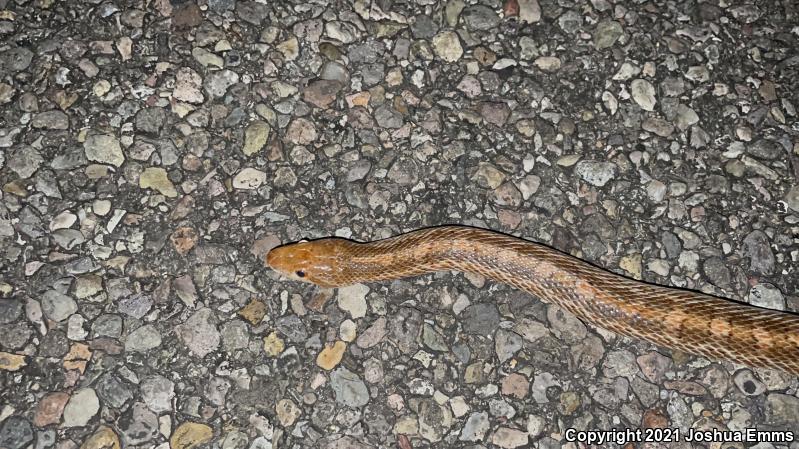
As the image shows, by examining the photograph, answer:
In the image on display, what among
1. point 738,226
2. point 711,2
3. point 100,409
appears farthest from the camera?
point 711,2

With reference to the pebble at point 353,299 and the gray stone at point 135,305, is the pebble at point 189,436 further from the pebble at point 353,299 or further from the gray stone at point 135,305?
the pebble at point 353,299

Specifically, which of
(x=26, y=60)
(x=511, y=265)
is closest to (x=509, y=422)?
(x=511, y=265)

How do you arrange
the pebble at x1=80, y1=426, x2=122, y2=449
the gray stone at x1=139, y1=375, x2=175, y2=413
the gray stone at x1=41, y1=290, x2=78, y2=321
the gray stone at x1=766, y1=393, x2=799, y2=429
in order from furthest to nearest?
1. the gray stone at x1=41, y1=290, x2=78, y2=321
2. the gray stone at x1=766, y1=393, x2=799, y2=429
3. the gray stone at x1=139, y1=375, x2=175, y2=413
4. the pebble at x1=80, y1=426, x2=122, y2=449

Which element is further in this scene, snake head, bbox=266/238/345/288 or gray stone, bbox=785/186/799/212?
gray stone, bbox=785/186/799/212

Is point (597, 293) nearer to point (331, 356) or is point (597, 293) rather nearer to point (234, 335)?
point (331, 356)

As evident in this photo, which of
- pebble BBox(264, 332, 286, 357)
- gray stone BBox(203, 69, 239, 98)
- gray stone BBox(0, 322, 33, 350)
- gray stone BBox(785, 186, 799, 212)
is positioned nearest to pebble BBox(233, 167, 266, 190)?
gray stone BBox(203, 69, 239, 98)

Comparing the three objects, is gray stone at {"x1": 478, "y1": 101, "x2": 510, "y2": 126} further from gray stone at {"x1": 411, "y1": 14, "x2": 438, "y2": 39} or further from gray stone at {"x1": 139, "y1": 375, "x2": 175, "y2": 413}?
gray stone at {"x1": 139, "y1": 375, "x2": 175, "y2": 413}

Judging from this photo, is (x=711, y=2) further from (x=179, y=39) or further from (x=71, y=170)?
(x=71, y=170)
